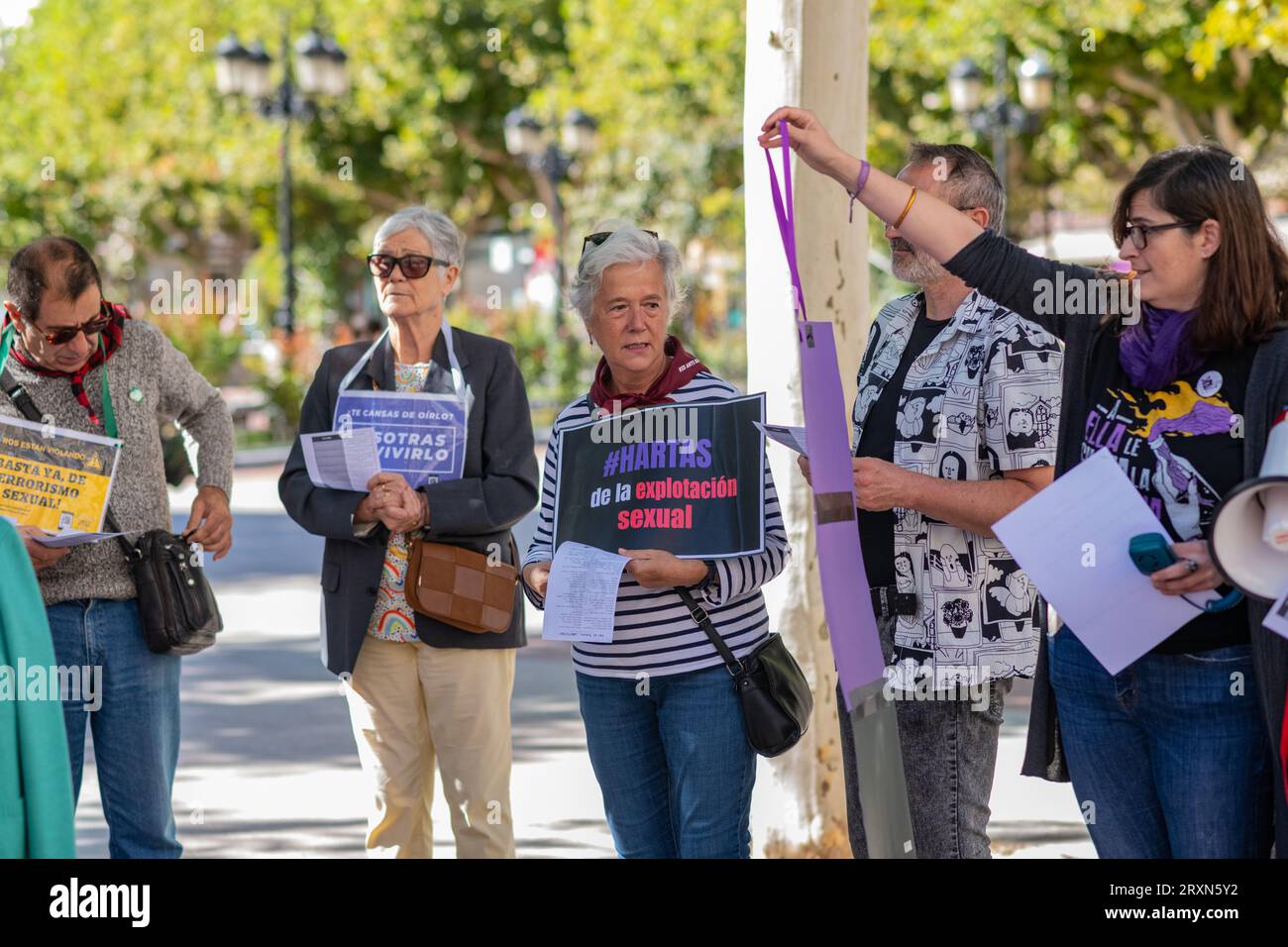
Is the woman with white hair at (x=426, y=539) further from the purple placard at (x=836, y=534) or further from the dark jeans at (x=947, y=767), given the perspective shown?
the purple placard at (x=836, y=534)

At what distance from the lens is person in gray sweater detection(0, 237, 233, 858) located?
399 cm

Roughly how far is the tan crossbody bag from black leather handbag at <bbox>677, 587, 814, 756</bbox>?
827 millimetres

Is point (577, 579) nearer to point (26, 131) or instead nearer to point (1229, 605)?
point (1229, 605)

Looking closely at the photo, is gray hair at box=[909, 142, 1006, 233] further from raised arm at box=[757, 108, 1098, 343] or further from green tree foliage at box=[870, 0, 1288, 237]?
green tree foliage at box=[870, 0, 1288, 237]

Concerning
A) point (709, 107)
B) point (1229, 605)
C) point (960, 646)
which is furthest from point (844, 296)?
point (709, 107)

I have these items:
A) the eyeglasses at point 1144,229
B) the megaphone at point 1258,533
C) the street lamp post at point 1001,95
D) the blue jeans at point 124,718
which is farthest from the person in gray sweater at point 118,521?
the street lamp post at point 1001,95

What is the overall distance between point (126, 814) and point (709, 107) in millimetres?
24577

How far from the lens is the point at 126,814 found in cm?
412

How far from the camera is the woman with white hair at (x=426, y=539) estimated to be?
13.9 ft

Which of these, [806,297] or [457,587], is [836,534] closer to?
[457,587]

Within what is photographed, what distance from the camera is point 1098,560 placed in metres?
2.98

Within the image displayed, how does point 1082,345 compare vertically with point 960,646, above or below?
above

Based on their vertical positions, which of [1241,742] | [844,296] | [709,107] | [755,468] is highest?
[709,107]

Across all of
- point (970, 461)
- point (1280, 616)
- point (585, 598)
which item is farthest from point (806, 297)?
point (1280, 616)
